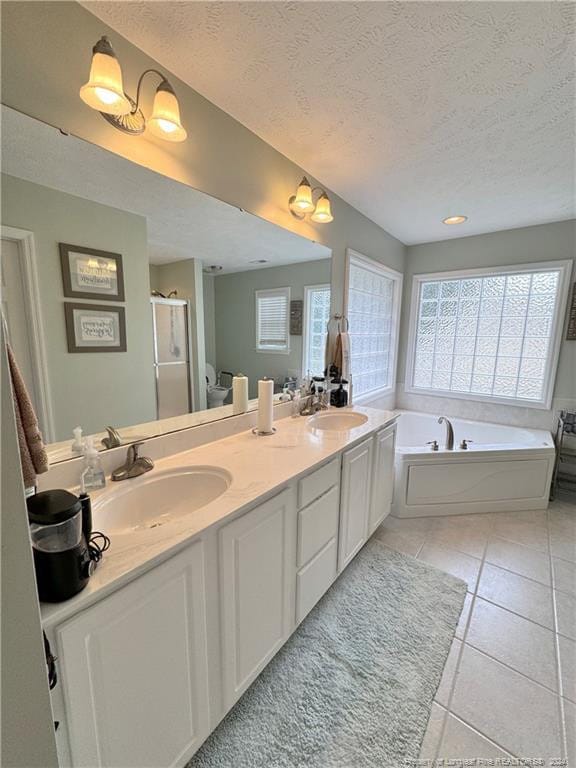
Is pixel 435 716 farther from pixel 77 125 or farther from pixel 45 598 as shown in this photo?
pixel 77 125

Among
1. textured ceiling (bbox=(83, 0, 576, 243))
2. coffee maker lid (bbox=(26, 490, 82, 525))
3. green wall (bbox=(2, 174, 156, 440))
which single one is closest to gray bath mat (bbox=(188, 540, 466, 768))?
coffee maker lid (bbox=(26, 490, 82, 525))

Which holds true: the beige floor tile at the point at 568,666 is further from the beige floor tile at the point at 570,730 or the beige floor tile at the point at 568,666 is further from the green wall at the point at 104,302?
the green wall at the point at 104,302

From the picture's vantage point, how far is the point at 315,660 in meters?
1.40

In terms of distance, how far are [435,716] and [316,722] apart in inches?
18.2

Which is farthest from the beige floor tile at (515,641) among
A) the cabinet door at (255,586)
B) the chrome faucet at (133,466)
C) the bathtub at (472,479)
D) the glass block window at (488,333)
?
the glass block window at (488,333)

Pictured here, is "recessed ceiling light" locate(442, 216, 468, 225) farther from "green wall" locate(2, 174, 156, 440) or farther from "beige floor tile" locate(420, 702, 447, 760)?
"beige floor tile" locate(420, 702, 447, 760)

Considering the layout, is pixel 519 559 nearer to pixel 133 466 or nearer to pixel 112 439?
pixel 133 466

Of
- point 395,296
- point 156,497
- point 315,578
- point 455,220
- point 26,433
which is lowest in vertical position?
point 315,578

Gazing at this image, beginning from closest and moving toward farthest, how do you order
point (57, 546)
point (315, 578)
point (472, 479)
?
point (57, 546), point (315, 578), point (472, 479)

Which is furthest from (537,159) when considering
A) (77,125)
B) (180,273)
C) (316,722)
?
(316,722)

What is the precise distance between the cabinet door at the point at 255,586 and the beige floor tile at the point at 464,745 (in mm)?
657

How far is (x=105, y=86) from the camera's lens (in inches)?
36.3

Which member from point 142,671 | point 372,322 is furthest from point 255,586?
point 372,322

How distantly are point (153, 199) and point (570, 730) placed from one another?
259 centimetres
